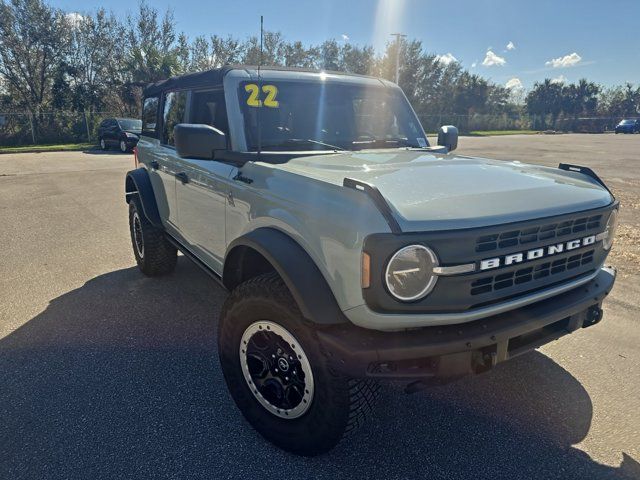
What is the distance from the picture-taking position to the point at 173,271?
17.0ft

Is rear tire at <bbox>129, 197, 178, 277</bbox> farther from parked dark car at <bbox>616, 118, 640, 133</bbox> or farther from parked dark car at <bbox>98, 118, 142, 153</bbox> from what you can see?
parked dark car at <bbox>616, 118, 640, 133</bbox>

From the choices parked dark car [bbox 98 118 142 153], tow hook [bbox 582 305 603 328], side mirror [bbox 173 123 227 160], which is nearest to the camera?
tow hook [bbox 582 305 603 328]

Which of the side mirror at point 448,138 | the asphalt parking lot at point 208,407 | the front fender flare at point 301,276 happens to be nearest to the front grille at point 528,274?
the front fender flare at point 301,276

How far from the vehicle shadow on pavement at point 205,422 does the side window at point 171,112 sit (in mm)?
1859

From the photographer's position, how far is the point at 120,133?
2050cm

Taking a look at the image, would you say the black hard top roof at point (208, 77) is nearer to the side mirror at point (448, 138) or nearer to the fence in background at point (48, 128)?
the side mirror at point (448, 138)

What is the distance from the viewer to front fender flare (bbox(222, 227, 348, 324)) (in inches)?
78.8

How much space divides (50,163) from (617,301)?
18.3 m

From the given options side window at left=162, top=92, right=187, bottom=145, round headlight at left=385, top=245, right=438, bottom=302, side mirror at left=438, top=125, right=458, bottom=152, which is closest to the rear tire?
side window at left=162, top=92, right=187, bottom=145

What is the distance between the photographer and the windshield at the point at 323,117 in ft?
10.3

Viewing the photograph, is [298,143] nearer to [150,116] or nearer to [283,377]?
[283,377]

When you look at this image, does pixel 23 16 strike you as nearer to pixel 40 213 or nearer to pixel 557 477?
pixel 40 213

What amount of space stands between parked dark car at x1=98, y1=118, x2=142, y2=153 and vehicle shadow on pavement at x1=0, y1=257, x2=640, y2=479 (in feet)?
60.5

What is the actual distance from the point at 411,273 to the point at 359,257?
0.23 metres
